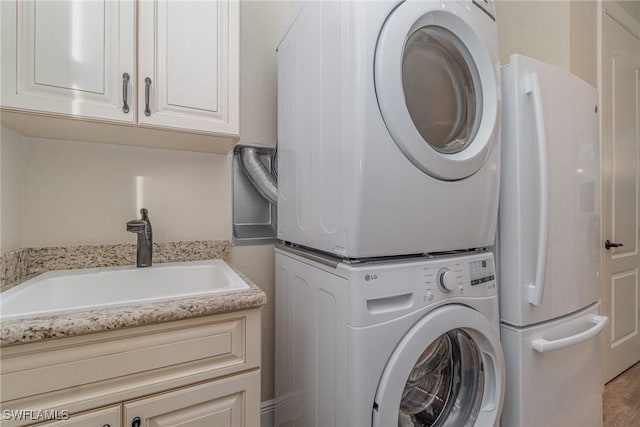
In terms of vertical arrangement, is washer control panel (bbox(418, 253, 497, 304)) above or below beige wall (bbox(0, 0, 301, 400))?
below

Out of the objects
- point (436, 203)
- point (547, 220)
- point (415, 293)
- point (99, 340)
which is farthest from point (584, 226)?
point (99, 340)

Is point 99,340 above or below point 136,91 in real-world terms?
below

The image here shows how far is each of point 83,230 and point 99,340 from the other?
72 cm

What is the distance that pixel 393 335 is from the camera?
35.7 inches

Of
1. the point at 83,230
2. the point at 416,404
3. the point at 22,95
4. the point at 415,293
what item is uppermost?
the point at 22,95

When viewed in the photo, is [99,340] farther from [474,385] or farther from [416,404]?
[474,385]

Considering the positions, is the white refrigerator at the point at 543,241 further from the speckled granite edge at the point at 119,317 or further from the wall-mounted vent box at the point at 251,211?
the wall-mounted vent box at the point at 251,211

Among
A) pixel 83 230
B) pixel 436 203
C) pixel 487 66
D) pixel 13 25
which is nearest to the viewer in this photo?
pixel 13 25

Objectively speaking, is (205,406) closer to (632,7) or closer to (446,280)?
(446,280)

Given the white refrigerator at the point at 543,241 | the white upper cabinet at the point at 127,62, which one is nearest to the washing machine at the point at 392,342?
the white refrigerator at the point at 543,241

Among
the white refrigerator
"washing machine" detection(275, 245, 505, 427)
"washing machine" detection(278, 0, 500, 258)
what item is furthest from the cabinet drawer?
the white refrigerator

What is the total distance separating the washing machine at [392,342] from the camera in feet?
2.87

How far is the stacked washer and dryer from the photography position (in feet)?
2.88

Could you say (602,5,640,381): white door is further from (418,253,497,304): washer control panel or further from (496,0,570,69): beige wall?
(418,253,497,304): washer control panel
